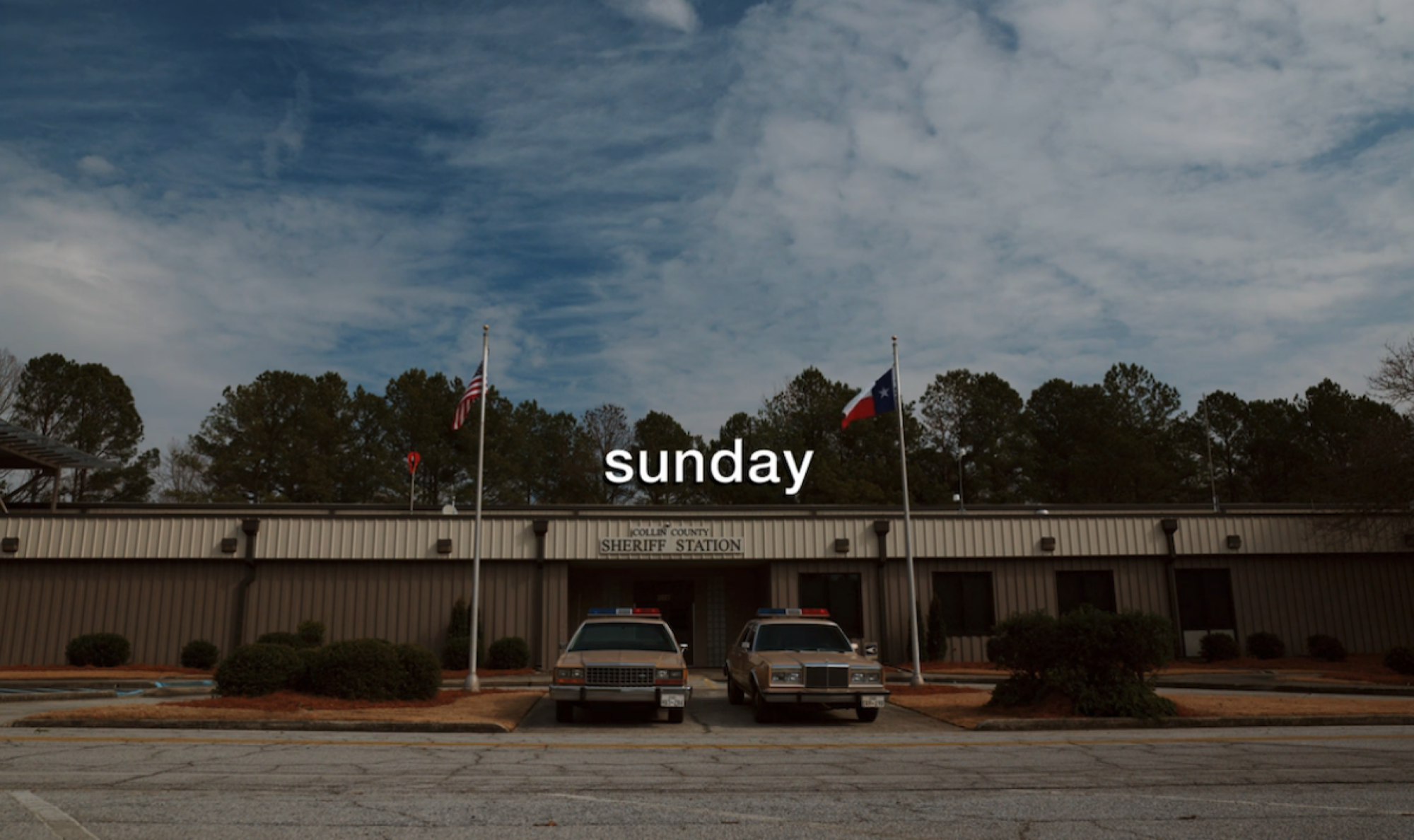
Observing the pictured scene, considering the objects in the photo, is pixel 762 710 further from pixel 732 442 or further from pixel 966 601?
pixel 732 442

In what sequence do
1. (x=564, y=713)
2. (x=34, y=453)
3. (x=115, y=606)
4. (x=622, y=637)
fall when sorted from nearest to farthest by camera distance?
1. (x=564, y=713)
2. (x=622, y=637)
3. (x=115, y=606)
4. (x=34, y=453)

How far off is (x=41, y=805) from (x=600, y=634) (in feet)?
28.2

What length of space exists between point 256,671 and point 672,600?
1440 centimetres

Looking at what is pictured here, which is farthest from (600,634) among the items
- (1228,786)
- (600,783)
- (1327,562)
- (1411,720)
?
(1327,562)

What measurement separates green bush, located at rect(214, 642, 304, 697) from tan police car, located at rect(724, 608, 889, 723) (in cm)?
703

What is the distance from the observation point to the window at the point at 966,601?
25.6 metres

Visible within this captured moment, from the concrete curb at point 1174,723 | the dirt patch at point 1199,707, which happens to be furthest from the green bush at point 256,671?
the concrete curb at point 1174,723

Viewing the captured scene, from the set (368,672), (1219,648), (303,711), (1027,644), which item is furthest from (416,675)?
(1219,648)

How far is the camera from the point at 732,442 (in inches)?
1973

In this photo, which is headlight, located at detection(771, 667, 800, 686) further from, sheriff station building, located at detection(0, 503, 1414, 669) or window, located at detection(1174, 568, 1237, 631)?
window, located at detection(1174, 568, 1237, 631)

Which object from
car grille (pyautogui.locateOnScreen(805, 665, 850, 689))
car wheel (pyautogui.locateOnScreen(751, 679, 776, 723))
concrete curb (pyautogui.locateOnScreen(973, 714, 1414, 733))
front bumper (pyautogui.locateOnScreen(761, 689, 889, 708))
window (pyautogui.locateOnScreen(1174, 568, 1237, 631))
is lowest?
concrete curb (pyautogui.locateOnScreen(973, 714, 1414, 733))

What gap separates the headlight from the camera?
13.7 m

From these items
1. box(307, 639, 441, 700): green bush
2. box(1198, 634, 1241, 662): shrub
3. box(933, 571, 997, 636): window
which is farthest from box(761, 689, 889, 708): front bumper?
box(1198, 634, 1241, 662): shrub

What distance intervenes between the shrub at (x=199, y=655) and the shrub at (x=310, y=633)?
1.87 metres
